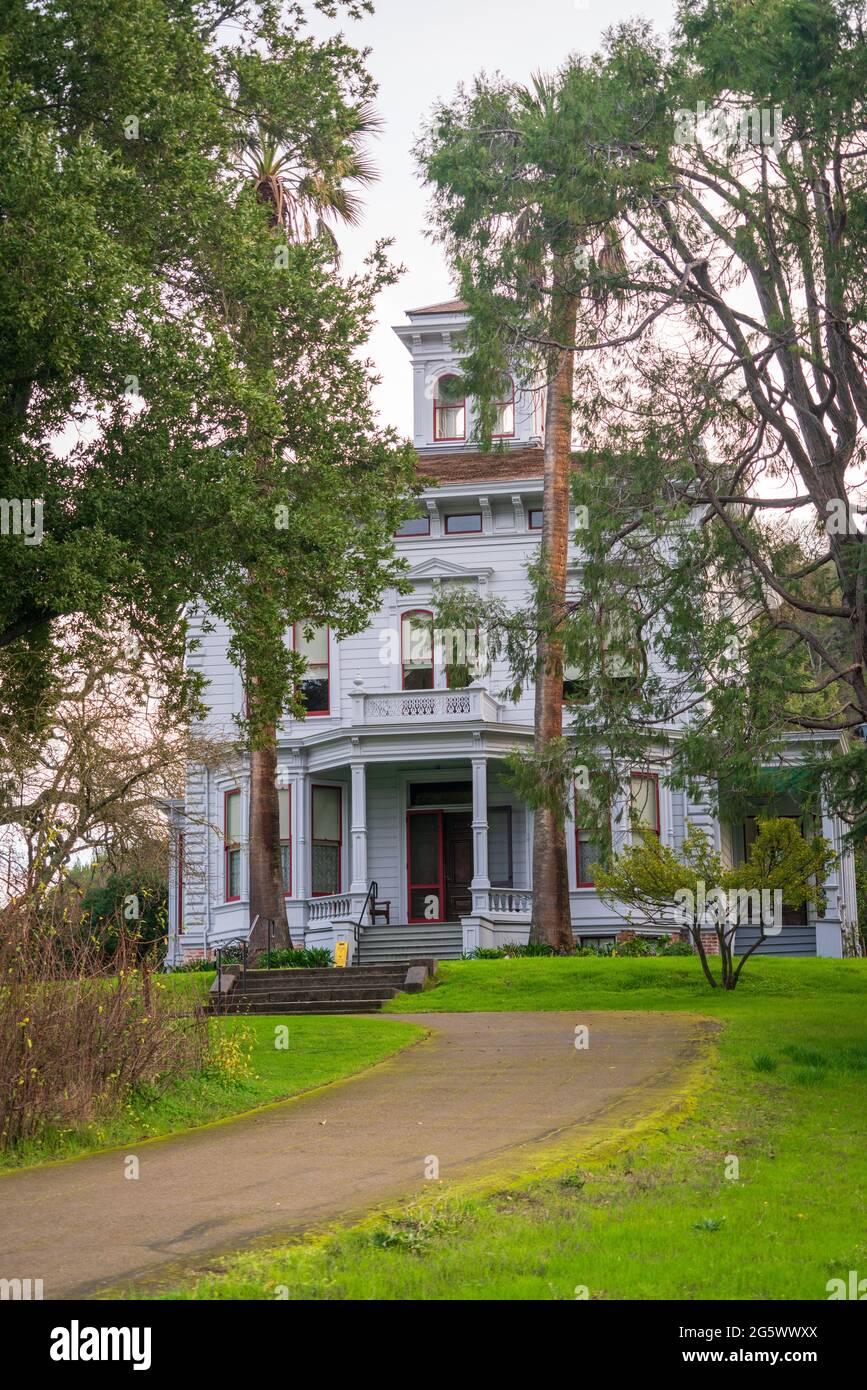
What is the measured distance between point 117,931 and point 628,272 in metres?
9.38

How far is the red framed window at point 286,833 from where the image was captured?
31.3 meters

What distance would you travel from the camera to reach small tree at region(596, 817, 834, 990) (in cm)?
2131

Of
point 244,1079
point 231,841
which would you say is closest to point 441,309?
point 231,841

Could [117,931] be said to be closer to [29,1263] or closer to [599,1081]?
[599,1081]

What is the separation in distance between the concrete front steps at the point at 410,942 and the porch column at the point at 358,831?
0.93m

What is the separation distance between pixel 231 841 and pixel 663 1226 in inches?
991

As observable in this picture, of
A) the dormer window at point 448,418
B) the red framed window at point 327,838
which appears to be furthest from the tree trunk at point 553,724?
the dormer window at point 448,418

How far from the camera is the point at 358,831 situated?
96.8 ft

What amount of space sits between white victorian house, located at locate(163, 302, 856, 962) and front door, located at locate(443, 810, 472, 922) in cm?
3

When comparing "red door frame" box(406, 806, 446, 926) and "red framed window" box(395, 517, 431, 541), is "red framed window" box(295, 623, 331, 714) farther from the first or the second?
"red door frame" box(406, 806, 446, 926)

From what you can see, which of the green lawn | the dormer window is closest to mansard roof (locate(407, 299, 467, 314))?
the dormer window

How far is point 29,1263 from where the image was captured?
6887 millimetres

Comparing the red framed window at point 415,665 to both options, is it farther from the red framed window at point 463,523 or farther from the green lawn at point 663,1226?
the green lawn at point 663,1226

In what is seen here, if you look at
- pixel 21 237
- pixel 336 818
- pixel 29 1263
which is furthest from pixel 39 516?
pixel 336 818
